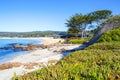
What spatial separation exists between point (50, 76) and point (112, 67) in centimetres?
181

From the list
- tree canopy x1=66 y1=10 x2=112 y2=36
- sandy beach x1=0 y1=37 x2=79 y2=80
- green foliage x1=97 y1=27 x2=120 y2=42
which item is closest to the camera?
sandy beach x1=0 y1=37 x2=79 y2=80

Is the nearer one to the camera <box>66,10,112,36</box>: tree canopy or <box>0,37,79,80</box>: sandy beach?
<box>0,37,79,80</box>: sandy beach

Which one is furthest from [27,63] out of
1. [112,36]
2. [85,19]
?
[85,19]

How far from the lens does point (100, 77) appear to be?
15.8ft

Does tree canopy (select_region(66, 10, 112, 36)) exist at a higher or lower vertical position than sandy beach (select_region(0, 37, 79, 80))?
higher

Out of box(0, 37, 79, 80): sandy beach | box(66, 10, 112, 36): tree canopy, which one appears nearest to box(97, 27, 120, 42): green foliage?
box(0, 37, 79, 80): sandy beach

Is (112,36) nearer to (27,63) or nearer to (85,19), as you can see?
(27,63)

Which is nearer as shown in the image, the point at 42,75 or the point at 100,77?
the point at 100,77

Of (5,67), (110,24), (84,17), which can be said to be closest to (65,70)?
(5,67)

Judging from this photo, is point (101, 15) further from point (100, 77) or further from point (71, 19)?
point (100, 77)

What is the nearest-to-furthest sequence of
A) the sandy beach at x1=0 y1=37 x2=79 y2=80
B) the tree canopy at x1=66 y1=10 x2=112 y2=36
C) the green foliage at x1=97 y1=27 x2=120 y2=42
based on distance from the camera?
the sandy beach at x1=0 y1=37 x2=79 y2=80, the green foliage at x1=97 y1=27 x2=120 y2=42, the tree canopy at x1=66 y1=10 x2=112 y2=36

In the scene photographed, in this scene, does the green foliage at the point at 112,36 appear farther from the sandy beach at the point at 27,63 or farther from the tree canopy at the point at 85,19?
the tree canopy at the point at 85,19

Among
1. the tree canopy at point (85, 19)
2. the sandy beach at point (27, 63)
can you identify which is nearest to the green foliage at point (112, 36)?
the sandy beach at point (27, 63)

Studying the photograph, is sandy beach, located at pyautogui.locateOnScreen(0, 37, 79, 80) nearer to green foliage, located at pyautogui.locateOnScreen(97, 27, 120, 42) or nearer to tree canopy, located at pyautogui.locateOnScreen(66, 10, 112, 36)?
green foliage, located at pyautogui.locateOnScreen(97, 27, 120, 42)
